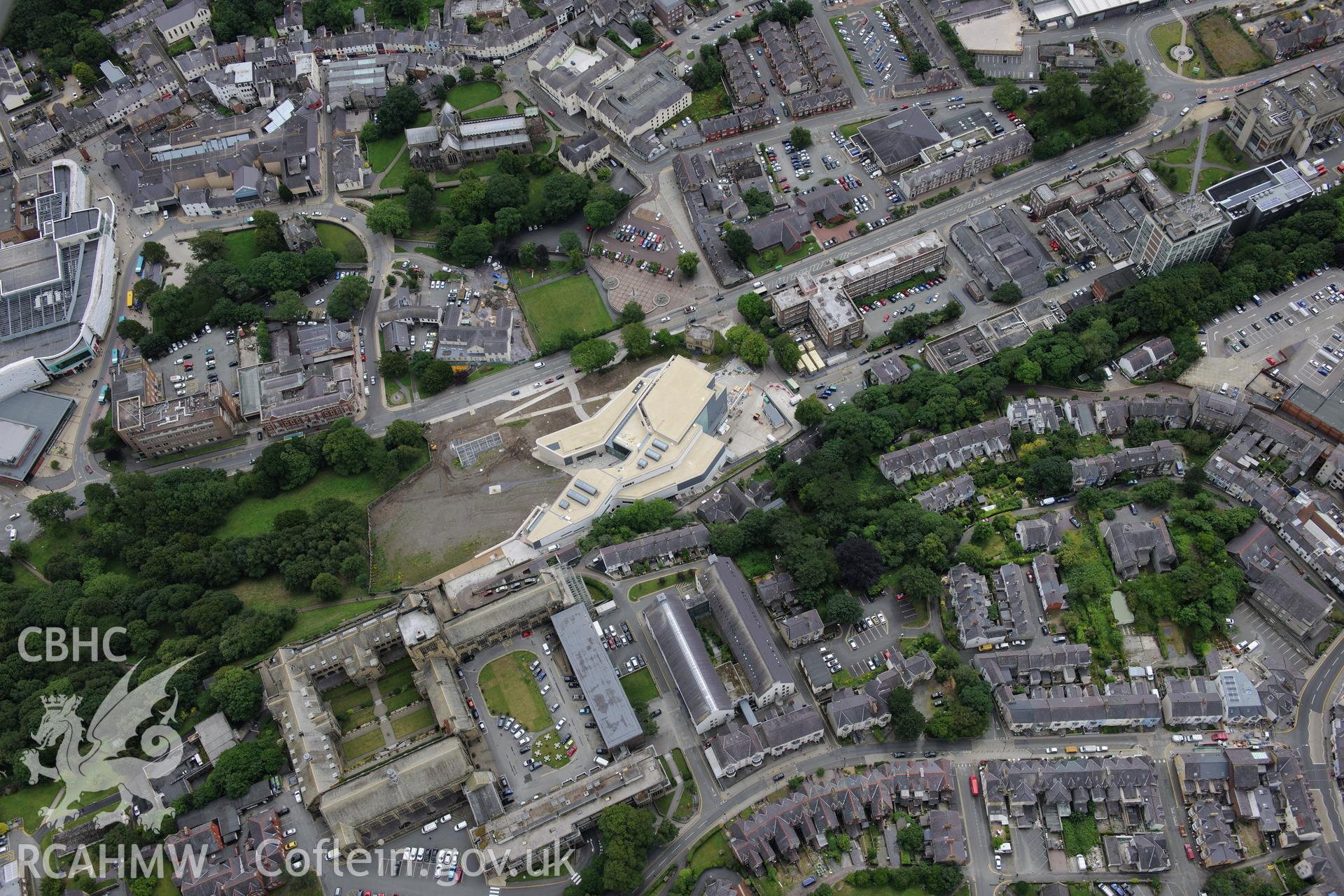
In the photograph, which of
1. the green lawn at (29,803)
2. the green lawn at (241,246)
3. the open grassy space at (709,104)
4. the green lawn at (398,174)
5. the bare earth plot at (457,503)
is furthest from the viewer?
the open grassy space at (709,104)

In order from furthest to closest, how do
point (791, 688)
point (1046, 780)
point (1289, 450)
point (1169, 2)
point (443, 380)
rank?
point (1169, 2), point (443, 380), point (1289, 450), point (791, 688), point (1046, 780)

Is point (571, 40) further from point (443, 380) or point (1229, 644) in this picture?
point (1229, 644)

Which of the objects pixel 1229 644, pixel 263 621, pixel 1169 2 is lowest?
pixel 263 621

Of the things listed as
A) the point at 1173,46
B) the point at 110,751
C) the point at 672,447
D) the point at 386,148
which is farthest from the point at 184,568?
the point at 1173,46

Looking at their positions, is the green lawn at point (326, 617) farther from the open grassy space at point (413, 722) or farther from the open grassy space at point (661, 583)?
the open grassy space at point (661, 583)

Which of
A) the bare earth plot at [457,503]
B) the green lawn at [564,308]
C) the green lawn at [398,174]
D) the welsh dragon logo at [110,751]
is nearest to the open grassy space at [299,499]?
the bare earth plot at [457,503]

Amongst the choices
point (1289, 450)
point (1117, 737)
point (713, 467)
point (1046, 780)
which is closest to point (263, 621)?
point (713, 467)
